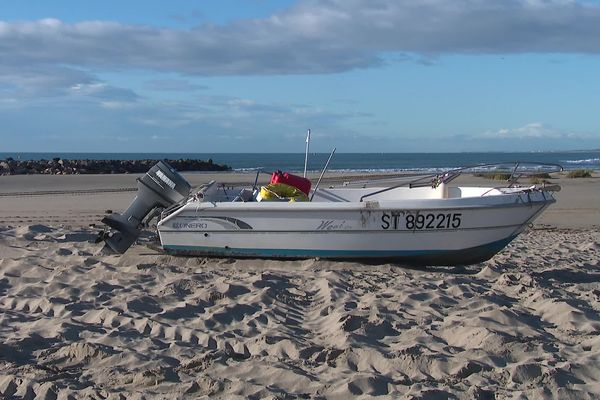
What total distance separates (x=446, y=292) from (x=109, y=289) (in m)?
3.47

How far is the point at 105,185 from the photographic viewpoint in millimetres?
28422

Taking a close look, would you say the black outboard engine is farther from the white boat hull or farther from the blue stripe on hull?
the blue stripe on hull

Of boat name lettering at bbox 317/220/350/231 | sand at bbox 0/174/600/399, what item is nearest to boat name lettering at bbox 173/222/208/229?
sand at bbox 0/174/600/399

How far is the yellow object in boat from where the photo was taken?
10.0 meters

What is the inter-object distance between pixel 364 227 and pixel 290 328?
318 cm

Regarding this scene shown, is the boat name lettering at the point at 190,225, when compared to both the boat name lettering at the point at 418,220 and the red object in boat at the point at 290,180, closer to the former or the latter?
the red object in boat at the point at 290,180

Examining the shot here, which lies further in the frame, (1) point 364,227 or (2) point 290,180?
(2) point 290,180

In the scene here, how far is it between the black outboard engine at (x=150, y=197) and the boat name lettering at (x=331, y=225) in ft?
6.66

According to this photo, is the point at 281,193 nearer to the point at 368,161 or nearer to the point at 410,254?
the point at 410,254

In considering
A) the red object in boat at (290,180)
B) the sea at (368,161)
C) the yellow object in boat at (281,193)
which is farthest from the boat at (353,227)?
the sea at (368,161)

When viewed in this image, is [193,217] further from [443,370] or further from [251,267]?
[443,370]

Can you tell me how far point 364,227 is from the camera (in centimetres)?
911

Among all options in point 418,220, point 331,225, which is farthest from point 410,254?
point 331,225

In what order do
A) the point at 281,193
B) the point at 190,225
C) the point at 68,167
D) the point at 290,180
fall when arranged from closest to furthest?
the point at 190,225 < the point at 281,193 < the point at 290,180 < the point at 68,167
